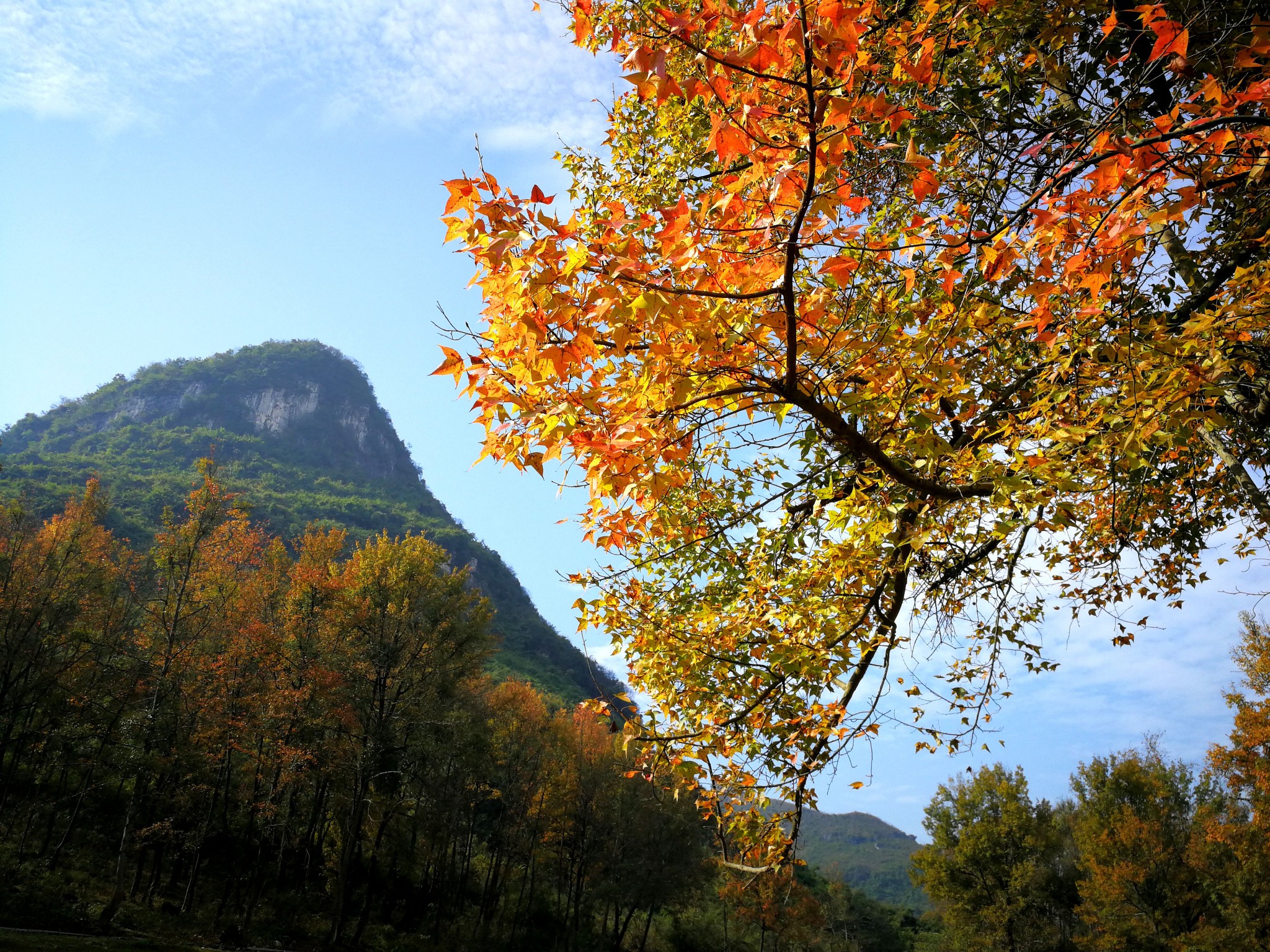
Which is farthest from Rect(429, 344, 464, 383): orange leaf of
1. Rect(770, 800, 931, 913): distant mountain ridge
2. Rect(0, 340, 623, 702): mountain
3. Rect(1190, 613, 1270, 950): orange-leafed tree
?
Rect(770, 800, 931, 913): distant mountain ridge

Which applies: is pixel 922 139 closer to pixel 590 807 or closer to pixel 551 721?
pixel 590 807

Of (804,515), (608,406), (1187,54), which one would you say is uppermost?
(1187,54)

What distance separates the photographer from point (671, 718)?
4.35 m

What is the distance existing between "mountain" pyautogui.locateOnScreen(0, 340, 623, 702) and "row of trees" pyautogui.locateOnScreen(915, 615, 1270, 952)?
37.2m

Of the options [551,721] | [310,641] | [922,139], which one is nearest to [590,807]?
[551,721]

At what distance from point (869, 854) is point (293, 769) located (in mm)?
133578

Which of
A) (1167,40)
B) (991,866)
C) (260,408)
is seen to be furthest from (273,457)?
(1167,40)

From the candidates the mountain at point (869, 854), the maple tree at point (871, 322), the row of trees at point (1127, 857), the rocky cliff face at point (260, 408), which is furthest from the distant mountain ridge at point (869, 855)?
the rocky cliff face at point (260, 408)

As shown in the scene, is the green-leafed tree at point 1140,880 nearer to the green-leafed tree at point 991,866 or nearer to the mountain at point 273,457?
the green-leafed tree at point 991,866

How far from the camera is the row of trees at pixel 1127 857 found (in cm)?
1922

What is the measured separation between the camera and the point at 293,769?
60.8ft

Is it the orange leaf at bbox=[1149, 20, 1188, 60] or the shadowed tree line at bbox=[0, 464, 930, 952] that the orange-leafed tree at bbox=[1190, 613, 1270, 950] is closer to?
the shadowed tree line at bbox=[0, 464, 930, 952]

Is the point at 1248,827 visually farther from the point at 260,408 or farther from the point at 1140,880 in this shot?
the point at 260,408

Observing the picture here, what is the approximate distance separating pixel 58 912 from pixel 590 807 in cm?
1889
